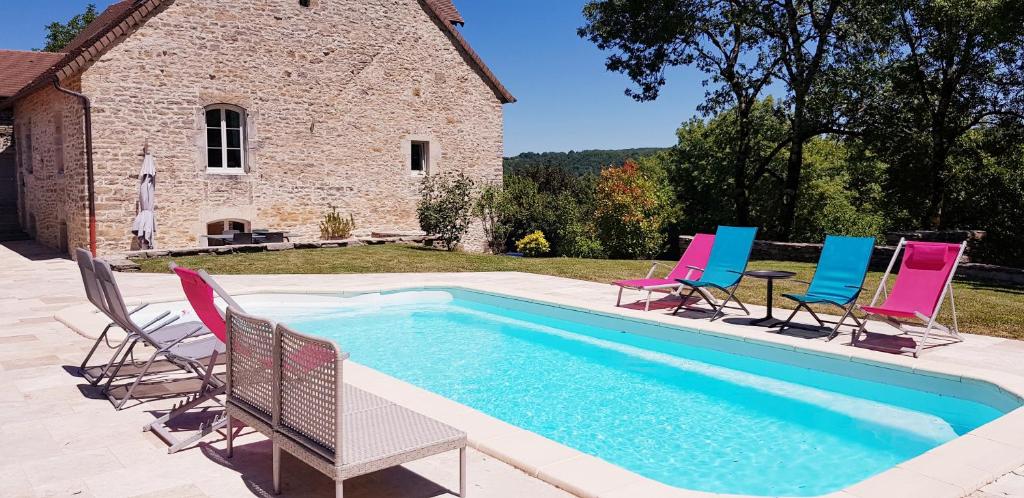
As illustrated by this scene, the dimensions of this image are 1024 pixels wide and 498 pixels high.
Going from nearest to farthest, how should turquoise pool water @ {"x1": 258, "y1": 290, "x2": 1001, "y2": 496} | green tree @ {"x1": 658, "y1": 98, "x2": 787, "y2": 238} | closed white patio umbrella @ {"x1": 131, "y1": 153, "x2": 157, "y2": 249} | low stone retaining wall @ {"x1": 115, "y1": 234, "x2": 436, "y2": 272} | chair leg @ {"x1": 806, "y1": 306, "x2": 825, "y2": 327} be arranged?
1. turquoise pool water @ {"x1": 258, "y1": 290, "x2": 1001, "y2": 496}
2. chair leg @ {"x1": 806, "y1": 306, "x2": 825, "y2": 327}
3. low stone retaining wall @ {"x1": 115, "y1": 234, "x2": 436, "y2": 272}
4. closed white patio umbrella @ {"x1": 131, "y1": 153, "x2": 157, "y2": 249}
5. green tree @ {"x1": 658, "y1": 98, "x2": 787, "y2": 238}

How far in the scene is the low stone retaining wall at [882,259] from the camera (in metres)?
12.6

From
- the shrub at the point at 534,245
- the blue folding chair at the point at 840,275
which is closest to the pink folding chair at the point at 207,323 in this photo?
the blue folding chair at the point at 840,275

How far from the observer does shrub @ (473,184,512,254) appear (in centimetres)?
2011

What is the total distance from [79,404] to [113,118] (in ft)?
37.9

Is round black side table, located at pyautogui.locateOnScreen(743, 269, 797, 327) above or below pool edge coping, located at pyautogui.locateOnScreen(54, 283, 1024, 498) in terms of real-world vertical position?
above

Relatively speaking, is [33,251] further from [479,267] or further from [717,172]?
[717,172]

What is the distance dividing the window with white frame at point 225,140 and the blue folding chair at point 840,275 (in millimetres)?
13070

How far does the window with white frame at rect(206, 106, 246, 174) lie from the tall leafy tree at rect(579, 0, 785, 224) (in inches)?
410

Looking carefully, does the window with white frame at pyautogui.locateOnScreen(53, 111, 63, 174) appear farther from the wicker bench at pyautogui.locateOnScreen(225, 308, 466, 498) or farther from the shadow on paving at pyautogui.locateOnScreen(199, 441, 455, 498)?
the wicker bench at pyautogui.locateOnScreen(225, 308, 466, 498)

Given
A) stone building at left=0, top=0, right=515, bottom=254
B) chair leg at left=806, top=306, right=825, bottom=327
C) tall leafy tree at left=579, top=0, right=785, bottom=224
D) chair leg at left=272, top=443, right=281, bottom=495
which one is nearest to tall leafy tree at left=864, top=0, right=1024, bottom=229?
tall leafy tree at left=579, top=0, right=785, bottom=224

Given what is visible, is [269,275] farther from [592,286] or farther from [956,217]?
[956,217]

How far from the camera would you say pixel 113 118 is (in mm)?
14484

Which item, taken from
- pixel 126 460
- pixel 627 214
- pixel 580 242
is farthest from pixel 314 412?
pixel 580 242

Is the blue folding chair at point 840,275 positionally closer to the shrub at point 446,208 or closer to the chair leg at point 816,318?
the chair leg at point 816,318
